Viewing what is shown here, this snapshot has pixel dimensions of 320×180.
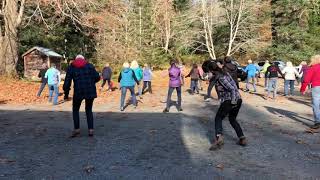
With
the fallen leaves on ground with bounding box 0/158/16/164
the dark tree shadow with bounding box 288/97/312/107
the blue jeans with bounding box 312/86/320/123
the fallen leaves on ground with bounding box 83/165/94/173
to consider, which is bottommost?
the fallen leaves on ground with bounding box 0/158/16/164

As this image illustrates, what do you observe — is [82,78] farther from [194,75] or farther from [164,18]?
[164,18]

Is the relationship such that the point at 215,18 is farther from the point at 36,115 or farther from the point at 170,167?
the point at 170,167

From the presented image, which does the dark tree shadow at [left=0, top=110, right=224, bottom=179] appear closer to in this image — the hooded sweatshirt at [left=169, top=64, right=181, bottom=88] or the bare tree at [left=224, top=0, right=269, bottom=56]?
the hooded sweatshirt at [left=169, top=64, right=181, bottom=88]

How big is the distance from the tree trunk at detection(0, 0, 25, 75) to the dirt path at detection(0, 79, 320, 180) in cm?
1464

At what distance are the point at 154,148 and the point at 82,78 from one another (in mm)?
2237

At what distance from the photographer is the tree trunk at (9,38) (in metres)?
27.7

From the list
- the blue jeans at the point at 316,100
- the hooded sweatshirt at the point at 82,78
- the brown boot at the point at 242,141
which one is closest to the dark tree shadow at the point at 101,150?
the hooded sweatshirt at the point at 82,78

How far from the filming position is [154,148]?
28.6ft

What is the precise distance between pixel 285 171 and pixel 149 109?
923 cm


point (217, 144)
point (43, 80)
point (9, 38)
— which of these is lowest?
point (217, 144)

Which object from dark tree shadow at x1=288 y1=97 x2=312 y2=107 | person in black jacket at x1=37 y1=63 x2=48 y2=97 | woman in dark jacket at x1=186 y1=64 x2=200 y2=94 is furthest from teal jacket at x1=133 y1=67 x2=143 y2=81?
dark tree shadow at x1=288 y1=97 x2=312 y2=107

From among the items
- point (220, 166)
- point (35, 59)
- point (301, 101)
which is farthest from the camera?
point (35, 59)

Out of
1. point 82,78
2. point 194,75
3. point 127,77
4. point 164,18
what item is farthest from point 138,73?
point 164,18

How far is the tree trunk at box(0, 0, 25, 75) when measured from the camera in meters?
27.7
